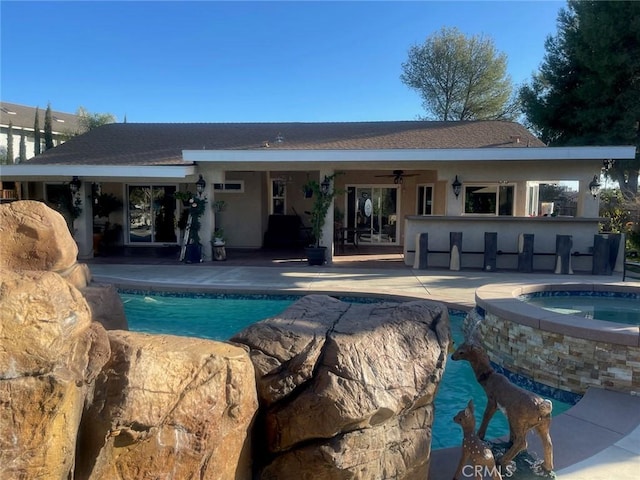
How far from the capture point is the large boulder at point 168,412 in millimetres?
1897

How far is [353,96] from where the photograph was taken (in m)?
25.1

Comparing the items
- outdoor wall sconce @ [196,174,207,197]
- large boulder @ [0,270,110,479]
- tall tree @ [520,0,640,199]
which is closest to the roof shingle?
outdoor wall sconce @ [196,174,207,197]

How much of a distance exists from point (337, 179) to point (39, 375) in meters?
15.0

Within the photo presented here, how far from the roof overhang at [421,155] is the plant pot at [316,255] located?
2.38 m

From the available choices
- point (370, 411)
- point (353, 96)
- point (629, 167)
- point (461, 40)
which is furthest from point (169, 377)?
point (461, 40)

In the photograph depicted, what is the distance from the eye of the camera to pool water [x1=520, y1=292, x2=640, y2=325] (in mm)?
7654

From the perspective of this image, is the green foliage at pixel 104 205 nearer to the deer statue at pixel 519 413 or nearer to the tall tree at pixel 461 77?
the deer statue at pixel 519 413

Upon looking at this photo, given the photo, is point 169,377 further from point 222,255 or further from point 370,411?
point 222,255

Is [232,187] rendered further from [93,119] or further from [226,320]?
[93,119]

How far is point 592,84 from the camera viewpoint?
61.3 feet

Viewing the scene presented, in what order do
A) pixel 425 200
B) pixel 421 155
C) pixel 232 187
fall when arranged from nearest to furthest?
pixel 421 155 < pixel 232 187 < pixel 425 200

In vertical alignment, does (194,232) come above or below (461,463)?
above

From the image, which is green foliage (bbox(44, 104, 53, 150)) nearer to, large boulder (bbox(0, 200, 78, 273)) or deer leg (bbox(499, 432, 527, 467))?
large boulder (bbox(0, 200, 78, 273))

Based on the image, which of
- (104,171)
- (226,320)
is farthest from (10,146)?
(226,320)
